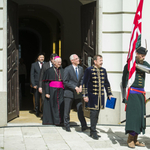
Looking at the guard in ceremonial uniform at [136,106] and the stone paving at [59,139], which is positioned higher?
the guard in ceremonial uniform at [136,106]

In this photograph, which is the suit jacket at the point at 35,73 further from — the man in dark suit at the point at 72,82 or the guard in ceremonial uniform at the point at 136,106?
the guard in ceremonial uniform at the point at 136,106

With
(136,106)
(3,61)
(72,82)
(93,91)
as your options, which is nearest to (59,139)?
(93,91)

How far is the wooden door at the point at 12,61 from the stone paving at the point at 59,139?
0.83 metres

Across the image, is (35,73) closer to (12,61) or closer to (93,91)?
(12,61)

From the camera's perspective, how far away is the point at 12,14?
7.72 m

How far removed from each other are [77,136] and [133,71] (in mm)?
1880

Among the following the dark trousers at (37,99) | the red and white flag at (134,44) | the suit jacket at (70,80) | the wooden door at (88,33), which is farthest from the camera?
the dark trousers at (37,99)

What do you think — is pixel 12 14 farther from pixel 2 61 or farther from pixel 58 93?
pixel 58 93

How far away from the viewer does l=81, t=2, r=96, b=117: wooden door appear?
783cm

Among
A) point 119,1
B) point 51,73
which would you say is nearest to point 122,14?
point 119,1

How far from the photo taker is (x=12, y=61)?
7.71m

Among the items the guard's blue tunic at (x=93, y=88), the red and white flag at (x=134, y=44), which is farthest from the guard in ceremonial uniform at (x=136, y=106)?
the guard's blue tunic at (x=93, y=88)

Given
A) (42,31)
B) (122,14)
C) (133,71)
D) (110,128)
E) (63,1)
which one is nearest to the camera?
(133,71)

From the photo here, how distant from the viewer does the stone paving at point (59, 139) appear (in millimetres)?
5332
